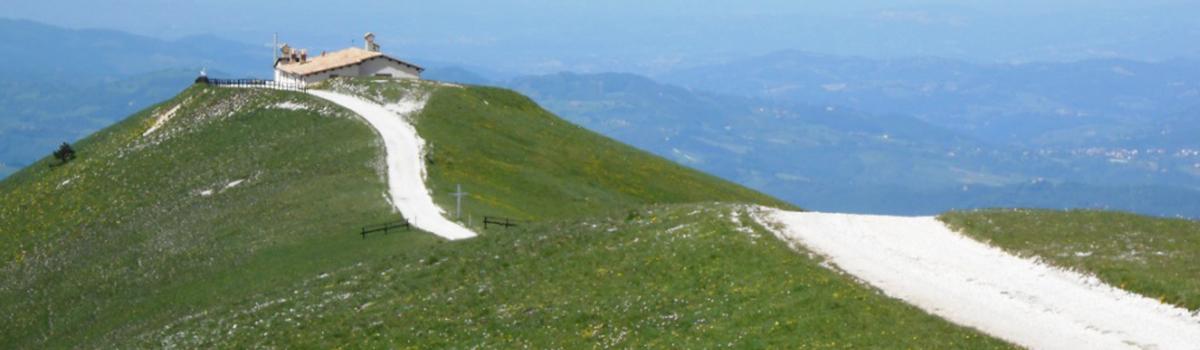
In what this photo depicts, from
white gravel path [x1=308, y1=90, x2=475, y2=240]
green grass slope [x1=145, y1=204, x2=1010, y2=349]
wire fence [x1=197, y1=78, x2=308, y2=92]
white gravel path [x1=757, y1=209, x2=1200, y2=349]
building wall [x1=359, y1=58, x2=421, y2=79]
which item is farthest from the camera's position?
building wall [x1=359, y1=58, x2=421, y2=79]

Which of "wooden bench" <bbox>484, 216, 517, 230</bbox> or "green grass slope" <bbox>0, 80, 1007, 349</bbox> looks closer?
"green grass slope" <bbox>0, 80, 1007, 349</bbox>

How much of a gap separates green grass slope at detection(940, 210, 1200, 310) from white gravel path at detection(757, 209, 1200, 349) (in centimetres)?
45

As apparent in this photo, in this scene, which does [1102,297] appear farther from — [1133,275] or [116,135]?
→ [116,135]

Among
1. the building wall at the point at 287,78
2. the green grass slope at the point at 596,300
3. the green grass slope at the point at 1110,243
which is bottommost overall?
the green grass slope at the point at 596,300

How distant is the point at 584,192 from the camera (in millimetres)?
84000

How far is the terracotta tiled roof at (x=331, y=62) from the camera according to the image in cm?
13400

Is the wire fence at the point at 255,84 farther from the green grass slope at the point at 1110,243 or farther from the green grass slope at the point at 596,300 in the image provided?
the green grass slope at the point at 1110,243

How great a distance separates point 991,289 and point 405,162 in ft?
154

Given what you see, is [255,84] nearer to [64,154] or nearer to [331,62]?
[331,62]

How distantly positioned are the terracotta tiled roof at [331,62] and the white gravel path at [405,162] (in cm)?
1488

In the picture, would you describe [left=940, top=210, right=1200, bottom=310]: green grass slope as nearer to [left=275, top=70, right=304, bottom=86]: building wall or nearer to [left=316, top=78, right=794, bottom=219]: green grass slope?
[left=316, top=78, right=794, bottom=219]: green grass slope

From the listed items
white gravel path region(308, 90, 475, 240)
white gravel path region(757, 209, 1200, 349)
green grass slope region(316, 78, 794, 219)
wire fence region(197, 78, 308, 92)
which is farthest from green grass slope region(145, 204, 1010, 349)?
wire fence region(197, 78, 308, 92)

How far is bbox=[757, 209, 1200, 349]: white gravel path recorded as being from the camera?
3466cm

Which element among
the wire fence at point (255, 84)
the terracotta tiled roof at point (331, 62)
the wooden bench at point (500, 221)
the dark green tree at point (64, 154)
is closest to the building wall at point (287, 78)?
the terracotta tiled roof at point (331, 62)
